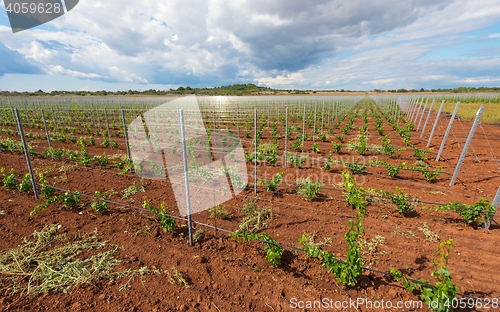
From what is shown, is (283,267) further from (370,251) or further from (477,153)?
(477,153)

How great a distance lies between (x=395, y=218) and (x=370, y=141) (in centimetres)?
790

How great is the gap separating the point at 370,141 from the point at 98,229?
37.5ft

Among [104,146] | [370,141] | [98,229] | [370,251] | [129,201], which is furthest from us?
[370,141]

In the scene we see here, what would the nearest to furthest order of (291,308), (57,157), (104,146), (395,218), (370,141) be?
1. (291,308)
2. (395,218)
3. (57,157)
4. (104,146)
5. (370,141)

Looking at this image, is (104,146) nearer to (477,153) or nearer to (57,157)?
(57,157)

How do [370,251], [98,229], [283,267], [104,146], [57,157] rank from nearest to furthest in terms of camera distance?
[283,267] < [370,251] < [98,229] < [57,157] < [104,146]

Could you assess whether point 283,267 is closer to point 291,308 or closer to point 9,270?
point 291,308

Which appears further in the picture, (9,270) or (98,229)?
(98,229)

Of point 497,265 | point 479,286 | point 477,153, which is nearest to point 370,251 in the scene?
point 479,286

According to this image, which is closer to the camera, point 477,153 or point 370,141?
point 477,153

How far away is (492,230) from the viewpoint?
3926mm

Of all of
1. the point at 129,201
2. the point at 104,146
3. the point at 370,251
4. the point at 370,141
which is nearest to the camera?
the point at 370,251

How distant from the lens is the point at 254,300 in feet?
8.59

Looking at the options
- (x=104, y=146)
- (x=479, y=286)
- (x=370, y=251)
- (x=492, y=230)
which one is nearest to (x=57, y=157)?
(x=104, y=146)
